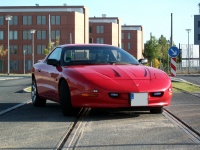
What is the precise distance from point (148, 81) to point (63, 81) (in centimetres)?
166

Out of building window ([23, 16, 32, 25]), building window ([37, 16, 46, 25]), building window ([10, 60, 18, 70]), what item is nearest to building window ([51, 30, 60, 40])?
building window ([37, 16, 46, 25])

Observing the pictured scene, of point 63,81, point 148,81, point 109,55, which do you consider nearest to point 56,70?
point 63,81

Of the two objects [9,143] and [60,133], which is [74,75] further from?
[9,143]

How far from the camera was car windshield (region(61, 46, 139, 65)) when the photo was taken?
9.32 metres

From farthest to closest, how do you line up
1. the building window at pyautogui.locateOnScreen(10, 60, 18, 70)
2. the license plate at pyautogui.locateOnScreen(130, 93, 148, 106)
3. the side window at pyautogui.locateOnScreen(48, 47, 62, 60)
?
the building window at pyautogui.locateOnScreen(10, 60, 18, 70)
the side window at pyautogui.locateOnScreen(48, 47, 62, 60)
the license plate at pyautogui.locateOnScreen(130, 93, 148, 106)

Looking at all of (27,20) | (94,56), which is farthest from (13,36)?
(94,56)

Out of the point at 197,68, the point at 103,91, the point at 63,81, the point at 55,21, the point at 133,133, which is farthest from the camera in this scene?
the point at 55,21

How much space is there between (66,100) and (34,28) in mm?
85304

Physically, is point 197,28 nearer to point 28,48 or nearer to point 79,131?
point 28,48

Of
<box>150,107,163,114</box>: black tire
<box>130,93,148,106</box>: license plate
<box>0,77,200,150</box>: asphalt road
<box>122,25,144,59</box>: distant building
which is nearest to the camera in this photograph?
<box>0,77,200,150</box>: asphalt road

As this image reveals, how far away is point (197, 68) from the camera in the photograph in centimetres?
7394

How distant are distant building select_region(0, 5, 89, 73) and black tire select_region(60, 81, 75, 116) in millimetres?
82639

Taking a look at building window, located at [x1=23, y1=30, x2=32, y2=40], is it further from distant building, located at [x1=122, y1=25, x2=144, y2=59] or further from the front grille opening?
the front grille opening

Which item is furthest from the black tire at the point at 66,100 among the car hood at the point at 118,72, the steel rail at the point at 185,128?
the steel rail at the point at 185,128
